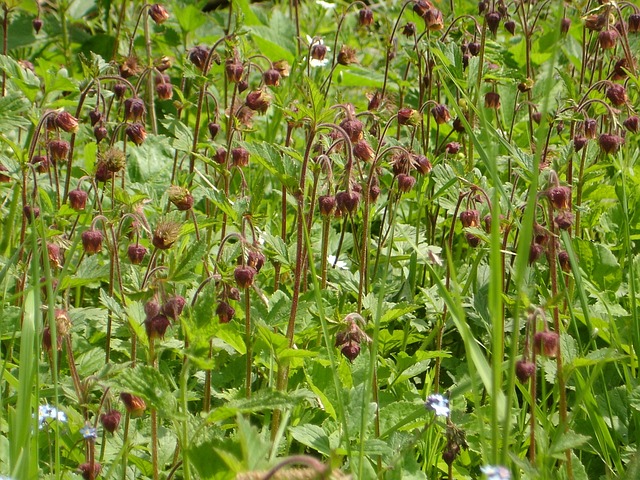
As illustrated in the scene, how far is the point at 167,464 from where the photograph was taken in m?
2.52

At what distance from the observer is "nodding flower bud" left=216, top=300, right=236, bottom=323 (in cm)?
245

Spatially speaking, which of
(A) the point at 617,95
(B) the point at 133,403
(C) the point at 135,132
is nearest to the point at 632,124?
(A) the point at 617,95

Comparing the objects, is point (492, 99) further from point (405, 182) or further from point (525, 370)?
point (525, 370)

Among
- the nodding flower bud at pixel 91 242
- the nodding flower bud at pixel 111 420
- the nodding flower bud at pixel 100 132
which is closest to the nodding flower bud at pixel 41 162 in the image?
the nodding flower bud at pixel 100 132

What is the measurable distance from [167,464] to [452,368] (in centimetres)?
105

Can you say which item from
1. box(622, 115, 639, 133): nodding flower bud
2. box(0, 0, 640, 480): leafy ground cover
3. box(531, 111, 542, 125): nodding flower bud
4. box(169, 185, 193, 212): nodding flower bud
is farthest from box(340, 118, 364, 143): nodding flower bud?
box(531, 111, 542, 125): nodding flower bud

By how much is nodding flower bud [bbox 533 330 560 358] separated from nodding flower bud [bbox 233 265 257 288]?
28.7 inches

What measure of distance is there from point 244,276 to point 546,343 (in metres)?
0.77

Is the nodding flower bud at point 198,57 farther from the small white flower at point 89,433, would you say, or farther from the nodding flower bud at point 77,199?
the small white flower at point 89,433

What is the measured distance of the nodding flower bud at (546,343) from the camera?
6.93 feet

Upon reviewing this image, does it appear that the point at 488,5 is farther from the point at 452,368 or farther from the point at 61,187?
the point at 61,187

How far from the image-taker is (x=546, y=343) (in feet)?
6.98

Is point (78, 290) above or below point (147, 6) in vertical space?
below

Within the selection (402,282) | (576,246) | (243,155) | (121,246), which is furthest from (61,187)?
(576,246)
